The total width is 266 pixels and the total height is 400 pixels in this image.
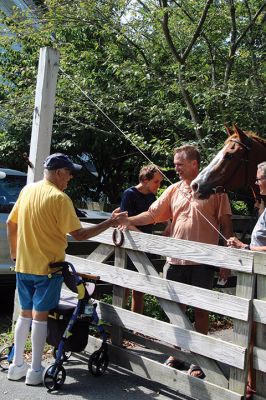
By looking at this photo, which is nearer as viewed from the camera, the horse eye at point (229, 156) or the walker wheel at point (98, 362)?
the walker wheel at point (98, 362)

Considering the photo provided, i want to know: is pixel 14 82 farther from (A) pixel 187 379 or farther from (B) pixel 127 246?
(A) pixel 187 379

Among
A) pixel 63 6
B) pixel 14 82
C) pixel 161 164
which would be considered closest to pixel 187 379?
pixel 161 164

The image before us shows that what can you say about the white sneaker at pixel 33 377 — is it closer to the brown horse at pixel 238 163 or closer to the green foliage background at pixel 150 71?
the brown horse at pixel 238 163

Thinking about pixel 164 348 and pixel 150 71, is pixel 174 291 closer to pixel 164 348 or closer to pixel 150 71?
pixel 164 348

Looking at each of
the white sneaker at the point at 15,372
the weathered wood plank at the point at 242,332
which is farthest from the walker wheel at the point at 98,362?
the weathered wood plank at the point at 242,332

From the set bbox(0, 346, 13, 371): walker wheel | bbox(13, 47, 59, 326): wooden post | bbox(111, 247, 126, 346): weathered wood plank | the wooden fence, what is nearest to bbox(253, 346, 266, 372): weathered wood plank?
the wooden fence

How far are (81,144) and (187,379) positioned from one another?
7612 mm

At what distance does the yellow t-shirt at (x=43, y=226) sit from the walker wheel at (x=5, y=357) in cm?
85

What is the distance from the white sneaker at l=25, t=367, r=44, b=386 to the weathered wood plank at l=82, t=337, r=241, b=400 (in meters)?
0.75

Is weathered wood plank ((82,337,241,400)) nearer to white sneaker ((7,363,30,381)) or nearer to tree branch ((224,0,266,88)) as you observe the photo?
white sneaker ((7,363,30,381))

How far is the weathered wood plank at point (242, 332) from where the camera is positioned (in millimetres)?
3564

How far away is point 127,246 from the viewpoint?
4.47m

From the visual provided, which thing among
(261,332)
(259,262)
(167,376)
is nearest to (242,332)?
(261,332)

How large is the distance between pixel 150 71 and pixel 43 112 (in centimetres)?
328
